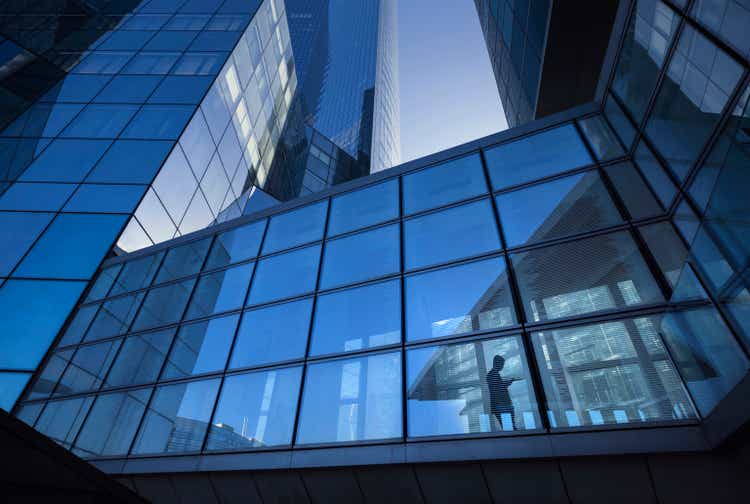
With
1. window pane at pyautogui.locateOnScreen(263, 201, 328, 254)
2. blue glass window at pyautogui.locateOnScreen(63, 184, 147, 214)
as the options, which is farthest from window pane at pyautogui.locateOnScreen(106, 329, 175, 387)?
blue glass window at pyautogui.locateOnScreen(63, 184, 147, 214)

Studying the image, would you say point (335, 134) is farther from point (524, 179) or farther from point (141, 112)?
point (524, 179)

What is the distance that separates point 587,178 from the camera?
8.36 metres

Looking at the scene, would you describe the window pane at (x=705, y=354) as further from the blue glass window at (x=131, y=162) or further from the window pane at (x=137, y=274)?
the blue glass window at (x=131, y=162)

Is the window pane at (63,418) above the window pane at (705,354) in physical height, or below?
above

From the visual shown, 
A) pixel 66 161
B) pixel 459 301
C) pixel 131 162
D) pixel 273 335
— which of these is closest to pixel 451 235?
pixel 459 301

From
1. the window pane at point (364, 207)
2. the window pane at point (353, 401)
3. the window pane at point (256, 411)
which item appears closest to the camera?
the window pane at point (353, 401)

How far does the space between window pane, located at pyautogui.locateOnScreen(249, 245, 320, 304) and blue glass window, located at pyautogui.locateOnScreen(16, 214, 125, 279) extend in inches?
264

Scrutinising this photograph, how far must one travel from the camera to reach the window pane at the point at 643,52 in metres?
6.42

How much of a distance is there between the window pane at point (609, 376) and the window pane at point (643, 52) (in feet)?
13.5

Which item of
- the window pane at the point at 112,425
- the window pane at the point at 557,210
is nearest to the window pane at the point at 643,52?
the window pane at the point at 557,210

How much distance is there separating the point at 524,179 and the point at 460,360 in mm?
4471

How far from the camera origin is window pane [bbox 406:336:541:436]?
19.7ft

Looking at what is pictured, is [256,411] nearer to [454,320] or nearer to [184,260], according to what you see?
[454,320]

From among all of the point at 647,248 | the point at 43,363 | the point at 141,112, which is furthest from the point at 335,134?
the point at 647,248
